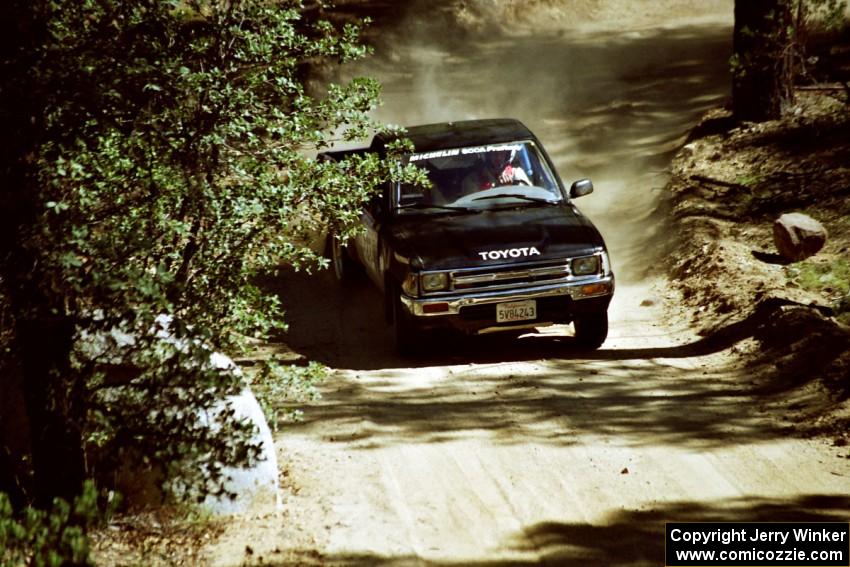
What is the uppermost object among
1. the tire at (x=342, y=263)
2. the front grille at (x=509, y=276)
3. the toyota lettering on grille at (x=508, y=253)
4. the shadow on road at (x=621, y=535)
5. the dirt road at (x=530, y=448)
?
the tire at (x=342, y=263)

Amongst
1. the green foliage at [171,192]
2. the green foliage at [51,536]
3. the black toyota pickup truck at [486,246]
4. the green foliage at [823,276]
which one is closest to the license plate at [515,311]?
the black toyota pickup truck at [486,246]

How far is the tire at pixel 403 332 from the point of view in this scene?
977 cm

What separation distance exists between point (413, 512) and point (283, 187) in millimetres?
2048

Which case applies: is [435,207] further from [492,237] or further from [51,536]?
[51,536]

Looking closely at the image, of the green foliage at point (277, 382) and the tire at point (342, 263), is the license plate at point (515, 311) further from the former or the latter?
the tire at point (342, 263)

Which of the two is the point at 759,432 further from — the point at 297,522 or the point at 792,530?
the point at 297,522

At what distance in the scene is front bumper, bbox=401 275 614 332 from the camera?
9.48 m

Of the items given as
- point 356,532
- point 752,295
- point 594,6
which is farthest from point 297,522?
point 594,6

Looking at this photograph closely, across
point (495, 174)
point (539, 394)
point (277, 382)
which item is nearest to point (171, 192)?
point (277, 382)

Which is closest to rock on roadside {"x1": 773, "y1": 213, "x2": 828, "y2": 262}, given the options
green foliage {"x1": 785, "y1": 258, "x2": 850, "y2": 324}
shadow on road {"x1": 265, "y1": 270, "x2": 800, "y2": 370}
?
green foliage {"x1": 785, "y1": 258, "x2": 850, "y2": 324}

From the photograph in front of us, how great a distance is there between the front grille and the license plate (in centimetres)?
15

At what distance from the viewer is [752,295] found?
35.0 ft

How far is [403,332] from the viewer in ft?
32.2

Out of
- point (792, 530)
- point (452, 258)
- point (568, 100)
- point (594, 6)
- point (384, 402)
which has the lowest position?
point (792, 530)
